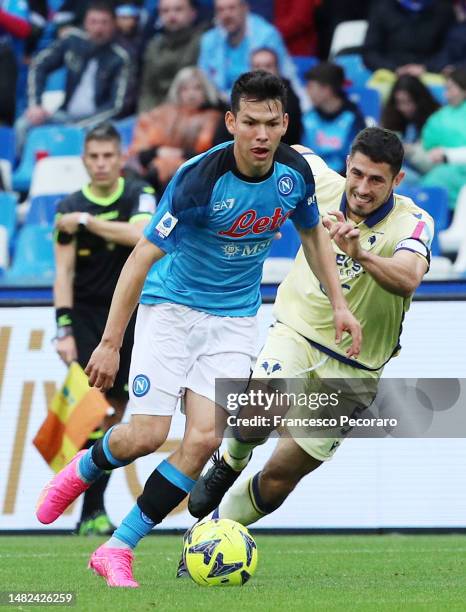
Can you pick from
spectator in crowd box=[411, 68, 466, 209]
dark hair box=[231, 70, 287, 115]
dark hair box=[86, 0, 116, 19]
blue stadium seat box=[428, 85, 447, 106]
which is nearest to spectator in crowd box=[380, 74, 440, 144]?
spectator in crowd box=[411, 68, 466, 209]

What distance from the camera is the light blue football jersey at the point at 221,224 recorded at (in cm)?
636

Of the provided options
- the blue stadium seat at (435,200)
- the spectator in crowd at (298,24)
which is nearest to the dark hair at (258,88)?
the blue stadium seat at (435,200)

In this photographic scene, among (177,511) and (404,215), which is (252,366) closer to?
(404,215)

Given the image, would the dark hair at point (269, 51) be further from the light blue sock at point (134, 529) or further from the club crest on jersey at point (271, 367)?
the light blue sock at point (134, 529)

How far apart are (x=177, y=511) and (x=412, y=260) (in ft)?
11.5

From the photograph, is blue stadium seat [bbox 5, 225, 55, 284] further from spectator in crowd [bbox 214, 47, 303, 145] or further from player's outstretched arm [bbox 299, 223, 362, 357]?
player's outstretched arm [bbox 299, 223, 362, 357]

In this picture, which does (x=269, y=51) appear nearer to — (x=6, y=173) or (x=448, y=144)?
(x=448, y=144)

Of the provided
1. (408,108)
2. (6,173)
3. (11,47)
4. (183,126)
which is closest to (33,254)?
(183,126)

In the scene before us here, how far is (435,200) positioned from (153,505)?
A: 265 inches

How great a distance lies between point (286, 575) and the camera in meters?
7.05

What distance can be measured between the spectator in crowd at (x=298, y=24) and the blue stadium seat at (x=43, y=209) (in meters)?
4.13

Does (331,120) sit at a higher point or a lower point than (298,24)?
lower

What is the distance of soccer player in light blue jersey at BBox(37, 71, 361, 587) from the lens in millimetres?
6320

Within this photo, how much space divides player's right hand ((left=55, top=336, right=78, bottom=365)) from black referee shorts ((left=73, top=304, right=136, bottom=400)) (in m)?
0.27
